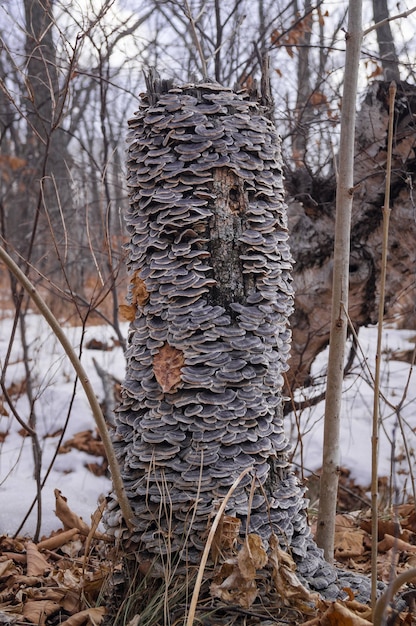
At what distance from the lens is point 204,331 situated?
164cm

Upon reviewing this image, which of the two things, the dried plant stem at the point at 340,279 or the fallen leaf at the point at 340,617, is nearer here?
the fallen leaf at the point at 340,617

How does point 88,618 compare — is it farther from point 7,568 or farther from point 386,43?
point 386,43

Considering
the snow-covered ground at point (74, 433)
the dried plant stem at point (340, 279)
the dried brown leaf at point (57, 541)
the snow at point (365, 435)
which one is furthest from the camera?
the snow at point (365, 435)

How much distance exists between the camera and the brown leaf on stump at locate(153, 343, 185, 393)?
5.35ft

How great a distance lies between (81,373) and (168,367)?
34cm

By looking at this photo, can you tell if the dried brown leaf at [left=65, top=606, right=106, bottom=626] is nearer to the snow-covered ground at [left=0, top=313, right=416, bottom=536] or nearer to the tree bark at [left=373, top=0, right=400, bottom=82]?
the snow-covered ground at [left=0, top=313, right=416, bottom=536]

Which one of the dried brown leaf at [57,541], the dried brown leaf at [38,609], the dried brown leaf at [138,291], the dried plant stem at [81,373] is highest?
the dried brown leaf at [138,291]

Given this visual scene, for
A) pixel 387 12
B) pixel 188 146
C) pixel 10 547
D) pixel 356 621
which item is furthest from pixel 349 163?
pixel 387 12

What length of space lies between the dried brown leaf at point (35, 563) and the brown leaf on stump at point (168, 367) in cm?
95

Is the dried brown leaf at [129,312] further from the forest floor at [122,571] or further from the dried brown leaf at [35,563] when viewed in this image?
the dried brown leaf at [35,563]

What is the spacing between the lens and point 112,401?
459 centimetres

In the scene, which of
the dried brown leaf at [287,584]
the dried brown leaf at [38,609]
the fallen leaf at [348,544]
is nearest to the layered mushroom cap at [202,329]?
the dried brown leaf at [287,584]

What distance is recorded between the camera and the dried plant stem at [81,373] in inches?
47.9

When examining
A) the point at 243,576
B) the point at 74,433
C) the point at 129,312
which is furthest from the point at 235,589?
the point at 74,433
